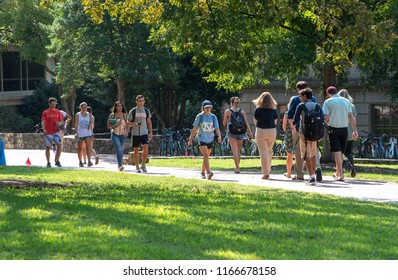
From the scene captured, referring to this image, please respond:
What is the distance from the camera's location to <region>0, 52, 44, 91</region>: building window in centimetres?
6059

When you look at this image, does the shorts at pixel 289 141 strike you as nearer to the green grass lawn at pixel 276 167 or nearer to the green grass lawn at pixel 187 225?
the green grass lawn at pixel 276 167

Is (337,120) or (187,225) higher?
(337,120)

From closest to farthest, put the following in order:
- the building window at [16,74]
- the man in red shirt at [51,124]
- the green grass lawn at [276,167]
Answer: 1. the green grass lawn at [276,167]
2. the man in red shirt at [51,124]
3. the building window at [16,74]

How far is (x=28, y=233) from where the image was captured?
985 centimetres

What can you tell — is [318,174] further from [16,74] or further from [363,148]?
[16,74]

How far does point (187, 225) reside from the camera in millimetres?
10703

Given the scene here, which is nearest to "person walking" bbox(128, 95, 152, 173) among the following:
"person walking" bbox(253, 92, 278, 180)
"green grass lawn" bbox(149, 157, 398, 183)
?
"green grass lawn" bbox(149, 157, 398, 183)

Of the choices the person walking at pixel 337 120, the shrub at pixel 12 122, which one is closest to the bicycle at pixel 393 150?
the person walking at pixel 337 120

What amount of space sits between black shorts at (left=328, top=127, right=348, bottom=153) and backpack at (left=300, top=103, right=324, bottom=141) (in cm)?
124

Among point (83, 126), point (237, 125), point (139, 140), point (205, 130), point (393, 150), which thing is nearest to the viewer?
point (205, 130)

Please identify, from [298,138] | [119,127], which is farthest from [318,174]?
[119,127]

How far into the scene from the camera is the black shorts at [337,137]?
65.0ft

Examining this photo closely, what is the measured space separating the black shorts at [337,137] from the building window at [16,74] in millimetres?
42303

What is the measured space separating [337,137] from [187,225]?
9603mm
